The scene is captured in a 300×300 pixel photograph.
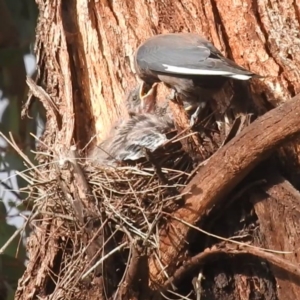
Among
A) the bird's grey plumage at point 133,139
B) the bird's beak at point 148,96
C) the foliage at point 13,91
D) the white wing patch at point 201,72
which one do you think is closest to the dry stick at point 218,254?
the bird's grey plumage at point 133,139

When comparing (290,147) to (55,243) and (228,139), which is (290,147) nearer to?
(228,139)

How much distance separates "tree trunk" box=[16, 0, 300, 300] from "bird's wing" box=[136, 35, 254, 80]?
12cm

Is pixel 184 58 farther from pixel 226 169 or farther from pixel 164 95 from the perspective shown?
pixel 226 169

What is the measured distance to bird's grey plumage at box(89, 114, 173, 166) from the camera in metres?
2.65

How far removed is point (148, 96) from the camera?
116 inches

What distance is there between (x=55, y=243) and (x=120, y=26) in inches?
30.7

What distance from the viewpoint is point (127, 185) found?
2502 millimetres

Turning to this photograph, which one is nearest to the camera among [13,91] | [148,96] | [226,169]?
[226,169]

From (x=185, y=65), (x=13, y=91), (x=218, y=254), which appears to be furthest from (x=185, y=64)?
(x=13, y=91)

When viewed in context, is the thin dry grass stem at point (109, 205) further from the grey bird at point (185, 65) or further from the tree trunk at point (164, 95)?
the grey bird at point (185, 65)

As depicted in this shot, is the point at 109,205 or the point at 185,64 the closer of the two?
the point at 109,205

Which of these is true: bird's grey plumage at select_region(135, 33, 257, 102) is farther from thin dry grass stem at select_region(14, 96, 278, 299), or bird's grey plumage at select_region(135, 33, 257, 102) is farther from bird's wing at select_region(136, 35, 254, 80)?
thin dry grass stem at select_region(14, 96, 278, 299)

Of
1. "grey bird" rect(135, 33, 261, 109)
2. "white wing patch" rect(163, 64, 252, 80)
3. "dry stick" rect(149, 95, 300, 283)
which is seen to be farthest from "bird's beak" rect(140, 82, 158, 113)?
"dry stick" rect(149, 95, 300, 283)

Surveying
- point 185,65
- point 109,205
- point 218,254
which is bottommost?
point 218,254
